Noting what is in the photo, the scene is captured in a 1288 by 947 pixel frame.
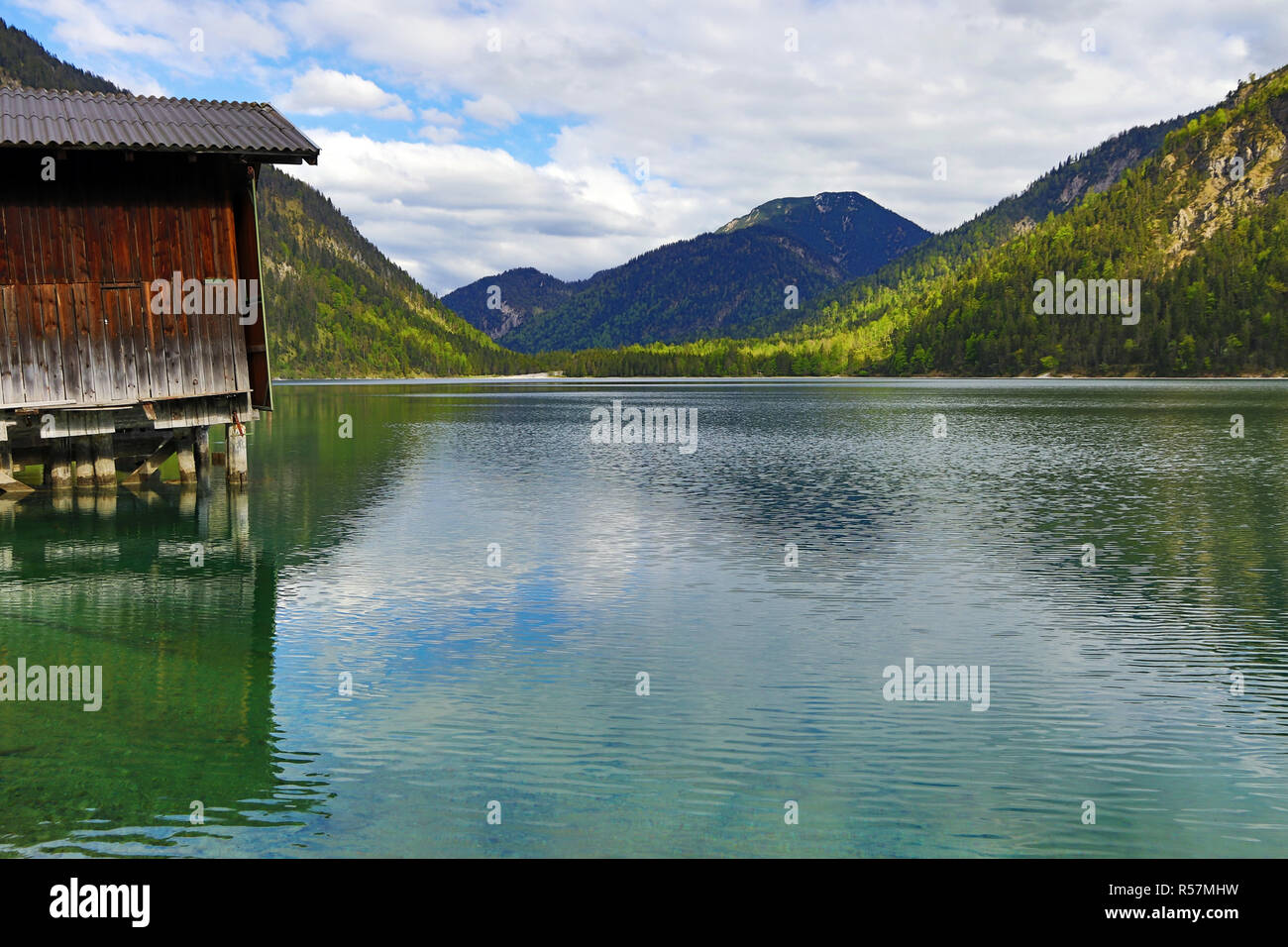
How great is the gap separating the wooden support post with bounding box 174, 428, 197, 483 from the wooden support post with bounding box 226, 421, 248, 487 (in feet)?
4.10

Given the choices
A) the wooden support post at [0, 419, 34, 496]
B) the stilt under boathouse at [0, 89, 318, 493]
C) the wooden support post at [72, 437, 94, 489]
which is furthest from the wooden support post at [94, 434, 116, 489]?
the wooden support post at [0, 419, 34, 496]

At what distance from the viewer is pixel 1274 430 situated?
64.9m

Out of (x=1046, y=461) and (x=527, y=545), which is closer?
(x=527, y=545)

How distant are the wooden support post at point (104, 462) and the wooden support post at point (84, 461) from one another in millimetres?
161

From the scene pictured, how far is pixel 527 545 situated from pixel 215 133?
53.6 ft

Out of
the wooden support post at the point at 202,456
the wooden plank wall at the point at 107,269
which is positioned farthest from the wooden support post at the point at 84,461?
the wooden plank wall at the point at 107,269

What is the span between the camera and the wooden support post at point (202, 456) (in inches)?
1457

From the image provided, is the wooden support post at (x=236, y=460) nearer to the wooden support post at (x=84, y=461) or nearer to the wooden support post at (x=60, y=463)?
the wooden support post at (x=84, y=461)

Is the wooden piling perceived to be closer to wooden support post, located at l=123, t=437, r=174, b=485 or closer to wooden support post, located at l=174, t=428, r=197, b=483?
wooden support post, located at l=123, t=437, r=174, b=485

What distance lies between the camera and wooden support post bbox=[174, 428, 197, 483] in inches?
1470

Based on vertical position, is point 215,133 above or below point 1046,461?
above

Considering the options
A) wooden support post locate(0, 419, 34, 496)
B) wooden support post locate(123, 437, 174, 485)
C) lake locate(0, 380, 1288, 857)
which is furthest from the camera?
wooden support post locate(123, 437, 174, 485)
